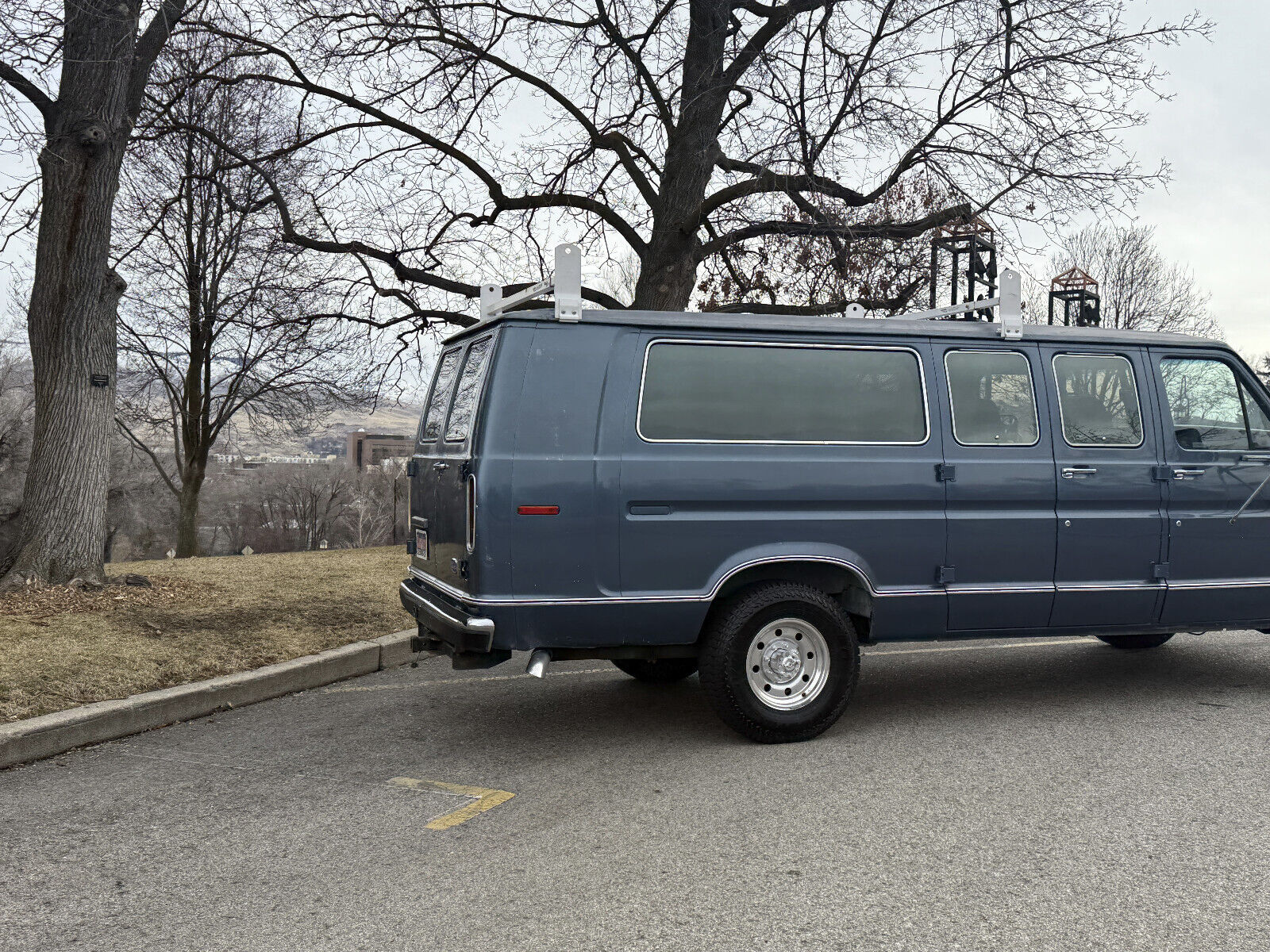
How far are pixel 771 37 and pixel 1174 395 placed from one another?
8173mm

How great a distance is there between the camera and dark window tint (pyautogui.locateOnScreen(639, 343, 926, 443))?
534 cm

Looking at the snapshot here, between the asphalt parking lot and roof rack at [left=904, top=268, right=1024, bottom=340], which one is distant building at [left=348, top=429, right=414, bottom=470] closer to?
the asphalt parking lot

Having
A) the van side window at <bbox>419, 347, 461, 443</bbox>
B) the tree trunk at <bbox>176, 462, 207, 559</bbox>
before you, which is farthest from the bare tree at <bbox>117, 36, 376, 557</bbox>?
the van side window at <bbox>419, 347, 461, 443</bbox>

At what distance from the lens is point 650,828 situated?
4117mm

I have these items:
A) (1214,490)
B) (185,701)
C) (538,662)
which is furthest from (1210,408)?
(185,701)

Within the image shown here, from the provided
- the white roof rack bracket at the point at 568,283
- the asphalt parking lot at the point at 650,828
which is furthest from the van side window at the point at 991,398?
the white roof rack bracket at the point at 568,283

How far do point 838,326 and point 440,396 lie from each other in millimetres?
2362

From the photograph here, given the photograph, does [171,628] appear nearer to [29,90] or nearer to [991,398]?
[29,90]

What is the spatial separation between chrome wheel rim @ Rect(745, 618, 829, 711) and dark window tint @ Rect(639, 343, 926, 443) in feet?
3.31

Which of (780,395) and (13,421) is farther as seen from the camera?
→ (13,421)

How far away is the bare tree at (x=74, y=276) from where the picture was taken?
884cm

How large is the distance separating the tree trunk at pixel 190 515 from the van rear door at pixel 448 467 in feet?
58.4

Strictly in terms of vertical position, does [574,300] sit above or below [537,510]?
above

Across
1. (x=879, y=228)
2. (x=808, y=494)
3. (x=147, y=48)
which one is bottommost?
(x=808, y=494)
